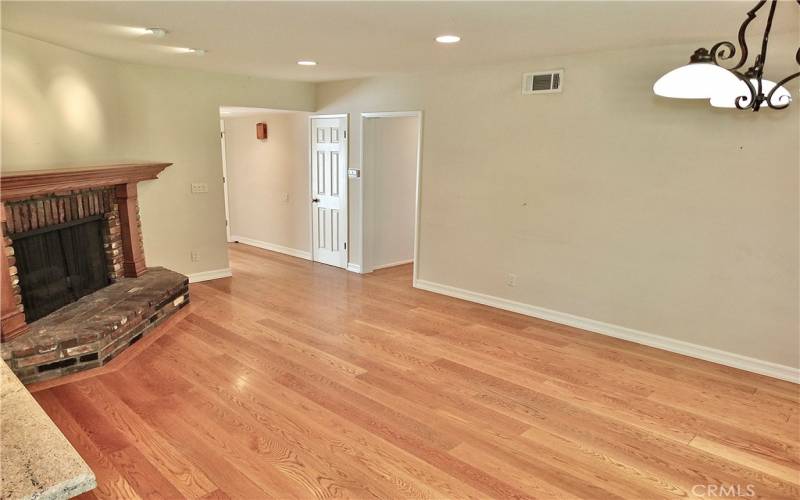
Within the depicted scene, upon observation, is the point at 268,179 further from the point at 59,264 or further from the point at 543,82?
the point at 543,82

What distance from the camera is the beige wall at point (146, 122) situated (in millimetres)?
3615

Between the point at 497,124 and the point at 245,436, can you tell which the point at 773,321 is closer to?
the point at 497,124

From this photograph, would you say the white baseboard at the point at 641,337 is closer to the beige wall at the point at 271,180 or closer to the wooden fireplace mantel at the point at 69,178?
the beige wall at the point at 271,180

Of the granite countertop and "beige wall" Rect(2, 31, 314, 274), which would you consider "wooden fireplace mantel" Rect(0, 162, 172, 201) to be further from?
the granite countertop

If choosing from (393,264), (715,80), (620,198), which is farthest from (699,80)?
(393,264)

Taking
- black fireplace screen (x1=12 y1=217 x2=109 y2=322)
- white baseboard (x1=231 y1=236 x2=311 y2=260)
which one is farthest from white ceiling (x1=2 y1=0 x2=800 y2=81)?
white baseboard (x1=231 y1=236 x2=311 y2=260)

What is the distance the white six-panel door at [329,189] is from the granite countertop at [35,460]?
4.72m

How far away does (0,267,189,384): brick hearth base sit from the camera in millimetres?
3053

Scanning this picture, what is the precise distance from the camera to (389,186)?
6191 mm

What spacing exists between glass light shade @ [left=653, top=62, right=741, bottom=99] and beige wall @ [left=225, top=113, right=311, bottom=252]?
15.4 feet

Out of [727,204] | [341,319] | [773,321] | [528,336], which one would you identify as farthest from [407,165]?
[773,321]

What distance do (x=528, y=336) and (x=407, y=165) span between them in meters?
3.09

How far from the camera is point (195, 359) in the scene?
353cm

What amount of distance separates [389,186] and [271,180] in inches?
80.2
